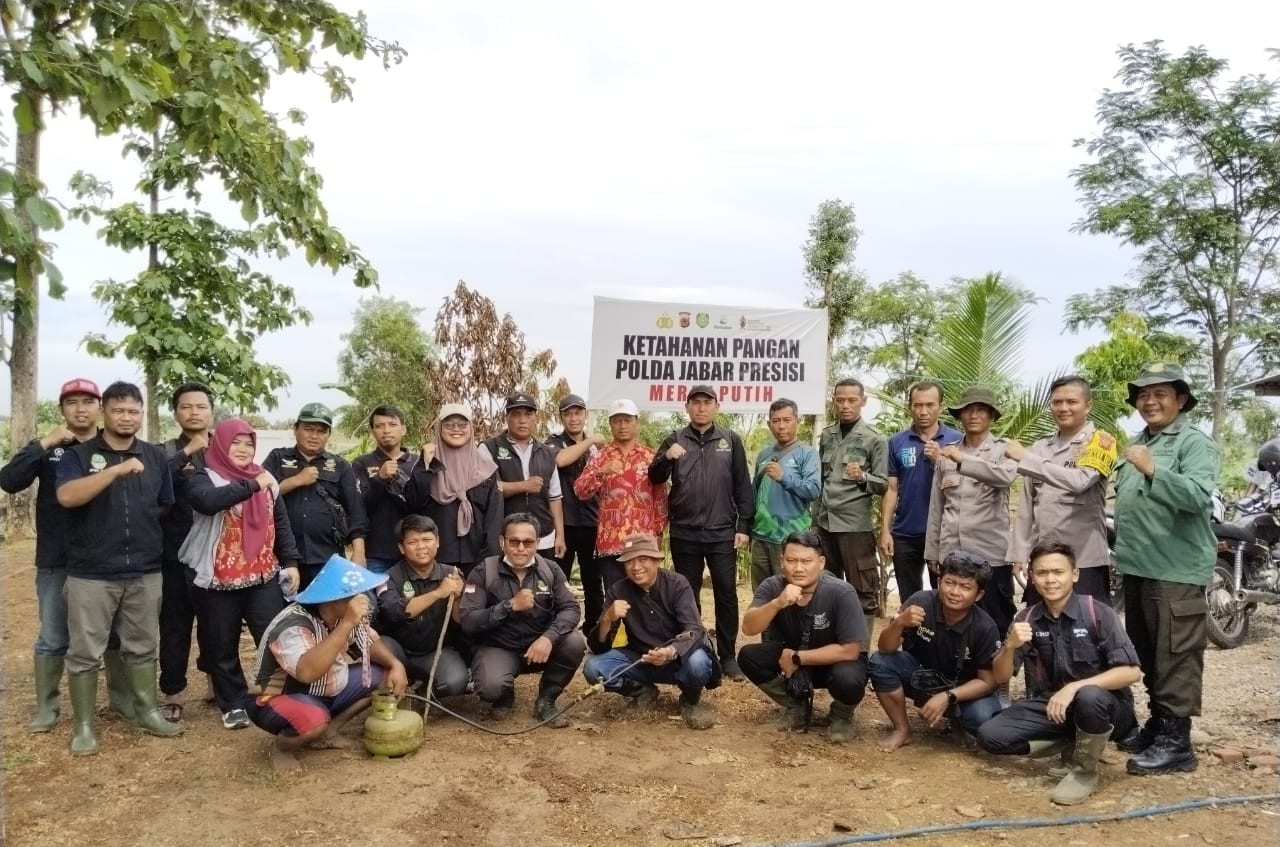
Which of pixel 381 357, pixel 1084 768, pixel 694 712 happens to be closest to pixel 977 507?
pixel 1084 768

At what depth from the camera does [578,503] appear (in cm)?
568

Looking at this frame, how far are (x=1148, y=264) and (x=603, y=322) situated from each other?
603 inches

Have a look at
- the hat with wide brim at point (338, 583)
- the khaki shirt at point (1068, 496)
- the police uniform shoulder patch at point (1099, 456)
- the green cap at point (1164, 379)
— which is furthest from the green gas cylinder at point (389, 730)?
the green cap at point (1164, 379)

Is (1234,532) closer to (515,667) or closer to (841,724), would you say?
(841,724)

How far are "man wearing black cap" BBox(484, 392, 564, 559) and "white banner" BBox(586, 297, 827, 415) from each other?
0.98 metres

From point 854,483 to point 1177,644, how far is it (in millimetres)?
1967

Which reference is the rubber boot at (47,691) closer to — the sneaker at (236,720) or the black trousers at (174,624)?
the black trousers at (174,624)

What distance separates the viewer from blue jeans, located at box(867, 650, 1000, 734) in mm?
4250

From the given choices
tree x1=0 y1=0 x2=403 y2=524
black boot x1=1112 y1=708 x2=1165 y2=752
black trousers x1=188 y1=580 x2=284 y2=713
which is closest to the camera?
tree x1=0 y1=0 x2=403 y2=524

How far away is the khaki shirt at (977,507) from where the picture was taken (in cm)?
469

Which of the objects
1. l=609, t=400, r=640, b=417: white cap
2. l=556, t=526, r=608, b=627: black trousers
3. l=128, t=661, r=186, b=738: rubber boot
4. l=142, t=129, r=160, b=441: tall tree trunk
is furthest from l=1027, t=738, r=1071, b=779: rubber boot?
l=142, t=129, r=160, b=441: tall tree trunk

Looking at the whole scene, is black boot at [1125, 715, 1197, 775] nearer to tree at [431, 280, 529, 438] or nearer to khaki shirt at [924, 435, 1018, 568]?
khaki shirt at [924, 435, 1018, 568]

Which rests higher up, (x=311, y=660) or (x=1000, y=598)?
(x=1000, y=598)

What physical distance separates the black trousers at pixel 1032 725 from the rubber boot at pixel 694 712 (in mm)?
1344
